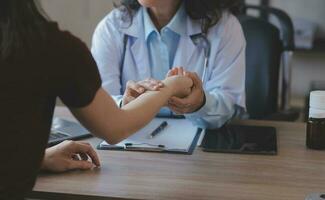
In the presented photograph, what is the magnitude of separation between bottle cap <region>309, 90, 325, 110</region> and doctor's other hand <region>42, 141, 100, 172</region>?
1.93 feet

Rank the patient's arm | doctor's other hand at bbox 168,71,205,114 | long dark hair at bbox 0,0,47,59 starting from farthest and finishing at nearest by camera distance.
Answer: doctor's other hand at bbox 168,71,205,114 < the patient's arm < long dark hair at bbox 0,0,47,59

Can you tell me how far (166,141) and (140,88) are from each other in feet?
0.63

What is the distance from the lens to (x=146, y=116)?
1.34 m

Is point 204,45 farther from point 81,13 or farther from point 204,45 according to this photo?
point 81,13

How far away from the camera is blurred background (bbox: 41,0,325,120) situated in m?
3.33

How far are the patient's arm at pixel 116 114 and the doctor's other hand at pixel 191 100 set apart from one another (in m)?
0.21

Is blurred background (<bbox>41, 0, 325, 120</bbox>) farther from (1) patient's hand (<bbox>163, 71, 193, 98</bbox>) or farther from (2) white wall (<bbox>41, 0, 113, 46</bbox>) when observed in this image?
(1) patient's hand (<bbox>163, 71, 193, 98</bbox>)

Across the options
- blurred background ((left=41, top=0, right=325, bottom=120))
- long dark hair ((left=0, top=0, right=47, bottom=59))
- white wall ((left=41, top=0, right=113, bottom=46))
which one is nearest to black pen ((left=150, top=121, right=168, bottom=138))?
long dark hair ((left=0, top=0, right=47, bottom=59))

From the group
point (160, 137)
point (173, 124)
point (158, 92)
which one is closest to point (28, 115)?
point (158, 92)

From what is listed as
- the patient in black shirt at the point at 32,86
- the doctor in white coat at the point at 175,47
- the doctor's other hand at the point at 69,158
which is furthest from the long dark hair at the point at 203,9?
the patient in black shirt at the point at 32,86

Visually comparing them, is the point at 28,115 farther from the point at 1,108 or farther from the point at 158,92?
the point at 158,92

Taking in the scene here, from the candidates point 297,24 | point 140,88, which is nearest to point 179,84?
point 140,88

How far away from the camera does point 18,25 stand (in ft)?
3.32

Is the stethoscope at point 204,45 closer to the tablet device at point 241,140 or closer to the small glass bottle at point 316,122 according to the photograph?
the tablet device at point 241,140
